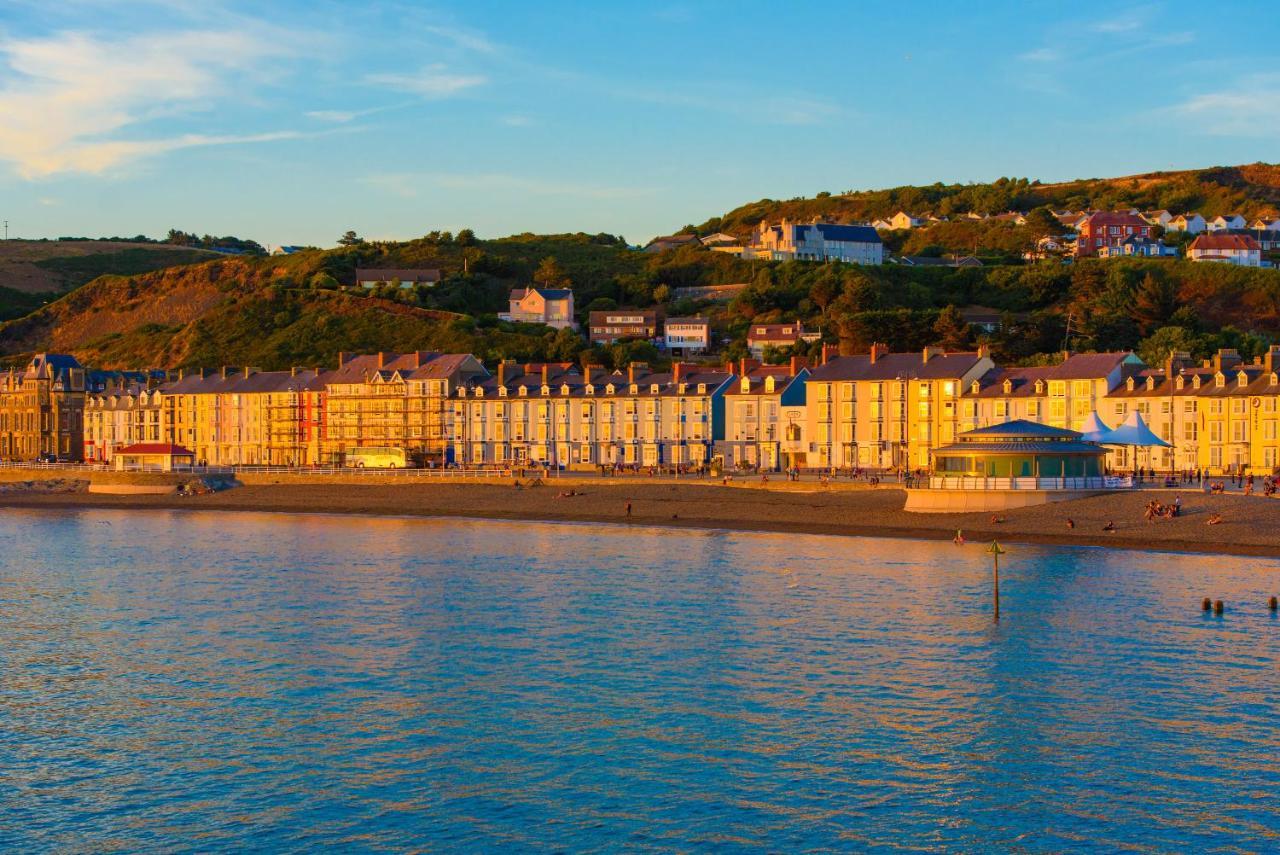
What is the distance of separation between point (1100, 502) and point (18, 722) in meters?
46.3

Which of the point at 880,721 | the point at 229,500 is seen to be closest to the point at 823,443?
the point at 229,500

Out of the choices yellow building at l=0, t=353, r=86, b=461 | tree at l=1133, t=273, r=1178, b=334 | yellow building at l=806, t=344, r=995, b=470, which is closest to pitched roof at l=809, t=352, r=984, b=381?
yellow building at l=806, t=344, r=995, b=470

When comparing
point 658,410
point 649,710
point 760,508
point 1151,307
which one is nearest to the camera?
point 649,710

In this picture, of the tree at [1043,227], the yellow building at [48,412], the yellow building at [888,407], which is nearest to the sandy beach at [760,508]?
the yellow building at [888,407]

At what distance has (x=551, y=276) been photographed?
171875 mm

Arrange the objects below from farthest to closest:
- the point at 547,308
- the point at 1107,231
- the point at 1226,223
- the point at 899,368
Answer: the point at 1226,223 → the point at 1107,231 → the point at 547,308 → the point at 899,368

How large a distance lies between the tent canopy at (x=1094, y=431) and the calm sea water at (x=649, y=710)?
64.5ft

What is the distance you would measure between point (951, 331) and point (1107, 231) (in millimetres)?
72408

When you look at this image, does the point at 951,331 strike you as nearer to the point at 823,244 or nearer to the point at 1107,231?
the point at 823,244

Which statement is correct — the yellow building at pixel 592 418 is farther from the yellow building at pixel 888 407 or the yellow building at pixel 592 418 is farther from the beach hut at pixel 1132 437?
the beach hut at pixel 1132 437

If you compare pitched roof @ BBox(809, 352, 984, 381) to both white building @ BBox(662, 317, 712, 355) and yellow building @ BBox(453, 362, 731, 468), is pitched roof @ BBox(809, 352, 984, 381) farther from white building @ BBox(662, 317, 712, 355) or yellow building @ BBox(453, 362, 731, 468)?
white building @ BBox(662, 317, 712, 355)

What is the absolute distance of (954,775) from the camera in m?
24.7

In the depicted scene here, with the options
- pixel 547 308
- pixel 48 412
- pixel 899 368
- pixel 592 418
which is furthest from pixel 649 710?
pixel 547 308

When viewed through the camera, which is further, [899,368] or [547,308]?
[547,308]
